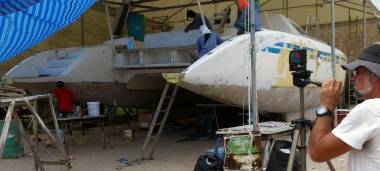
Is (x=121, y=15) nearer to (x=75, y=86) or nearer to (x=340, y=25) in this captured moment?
(x=75, y=86)

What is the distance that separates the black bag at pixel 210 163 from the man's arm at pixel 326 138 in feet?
10.8

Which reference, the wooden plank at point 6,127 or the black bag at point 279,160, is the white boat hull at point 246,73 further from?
the wooden plank at point 6,127

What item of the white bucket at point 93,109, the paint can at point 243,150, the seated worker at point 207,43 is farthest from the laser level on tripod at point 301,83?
the white bucket at point 93,109

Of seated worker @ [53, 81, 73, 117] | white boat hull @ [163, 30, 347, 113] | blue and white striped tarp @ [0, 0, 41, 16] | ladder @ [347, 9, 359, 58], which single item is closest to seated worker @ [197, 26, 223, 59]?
white boat hull @ [163, 30, 347, 113]

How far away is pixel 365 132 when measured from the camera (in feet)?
5.82

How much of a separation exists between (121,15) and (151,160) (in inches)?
162

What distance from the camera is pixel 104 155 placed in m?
7.46

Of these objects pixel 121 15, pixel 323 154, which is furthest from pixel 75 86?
pixel 323 154

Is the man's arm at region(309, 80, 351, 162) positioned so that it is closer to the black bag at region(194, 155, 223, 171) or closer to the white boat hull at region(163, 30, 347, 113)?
the black bag at region(194, 155, 223, 171)

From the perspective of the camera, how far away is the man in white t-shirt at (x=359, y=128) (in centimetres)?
179

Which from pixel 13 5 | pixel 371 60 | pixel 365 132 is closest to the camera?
pixel 365 132

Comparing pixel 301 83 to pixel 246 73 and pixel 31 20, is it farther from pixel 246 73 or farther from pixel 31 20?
pixel 246 73

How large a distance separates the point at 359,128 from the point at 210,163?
360 centimetres

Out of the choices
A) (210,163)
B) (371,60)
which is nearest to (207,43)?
(210,163)
